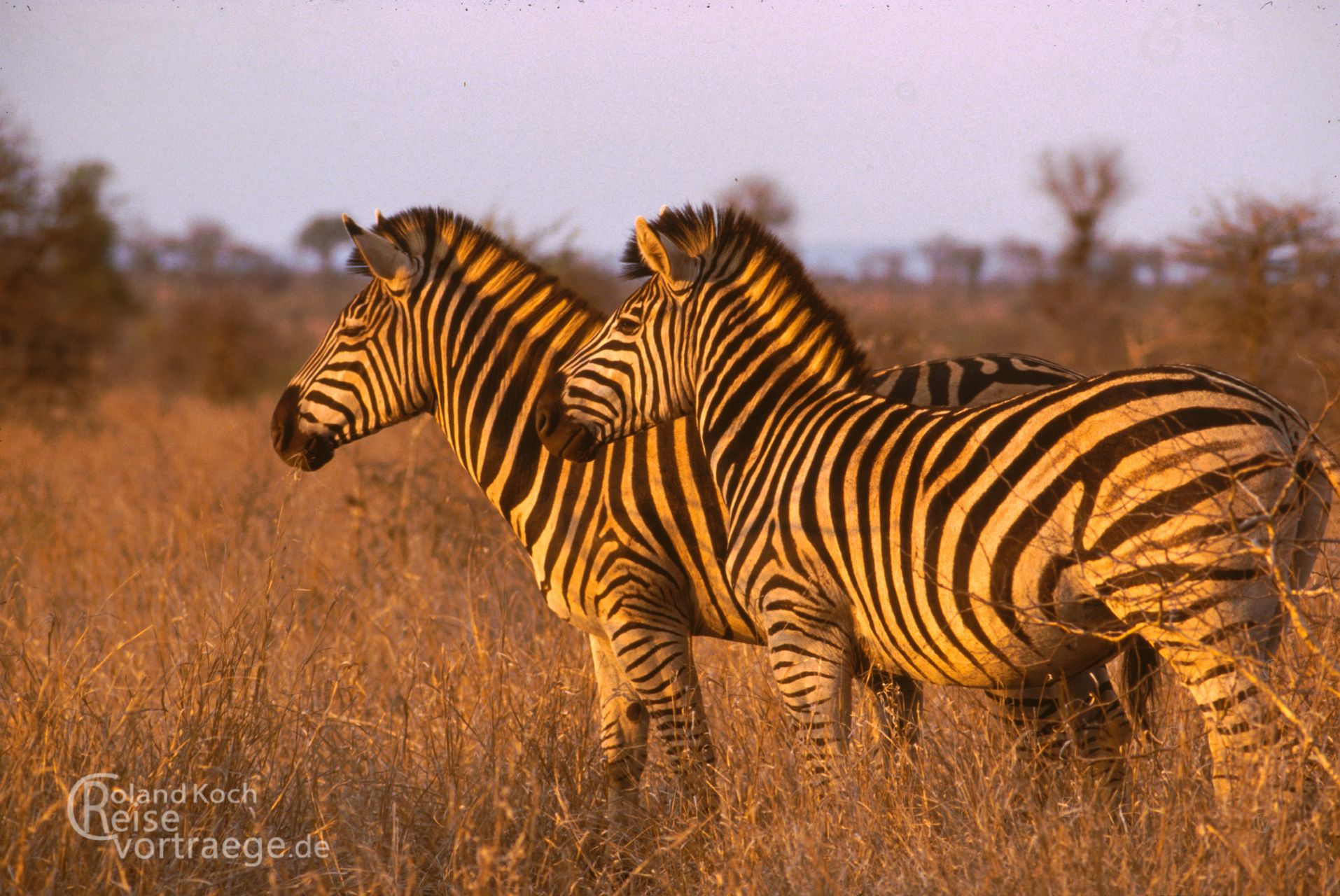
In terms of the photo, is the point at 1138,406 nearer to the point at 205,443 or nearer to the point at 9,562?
the point at 9,562

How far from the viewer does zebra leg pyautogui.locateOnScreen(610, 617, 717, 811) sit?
3.90 metres

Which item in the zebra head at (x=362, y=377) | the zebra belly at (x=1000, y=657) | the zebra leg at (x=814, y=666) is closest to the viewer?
the zebra belly at (x=1000, y=657)

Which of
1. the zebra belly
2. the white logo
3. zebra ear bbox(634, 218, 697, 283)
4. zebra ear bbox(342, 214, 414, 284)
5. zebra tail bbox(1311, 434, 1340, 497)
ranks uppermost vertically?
zebra ear bbox(342, 214, 414, 284)

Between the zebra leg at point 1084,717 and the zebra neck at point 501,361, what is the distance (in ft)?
6.19

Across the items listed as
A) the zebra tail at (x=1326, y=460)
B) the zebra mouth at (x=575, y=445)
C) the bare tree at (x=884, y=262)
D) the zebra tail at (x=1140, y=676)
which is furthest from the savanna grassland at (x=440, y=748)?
the bare tree at (x=884, y=262)

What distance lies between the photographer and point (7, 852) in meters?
2.88

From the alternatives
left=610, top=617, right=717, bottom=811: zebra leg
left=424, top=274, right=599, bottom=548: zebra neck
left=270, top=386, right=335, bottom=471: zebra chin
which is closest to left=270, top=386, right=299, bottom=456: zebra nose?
left=270, top=386, right=335, bottom=471: zebra chin

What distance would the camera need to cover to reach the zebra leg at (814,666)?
137 inches

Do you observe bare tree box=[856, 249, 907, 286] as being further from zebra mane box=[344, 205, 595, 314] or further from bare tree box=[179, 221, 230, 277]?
zebra mane box=[344, 205, 595, 314]

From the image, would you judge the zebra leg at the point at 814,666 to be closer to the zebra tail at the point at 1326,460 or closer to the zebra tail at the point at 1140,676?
the zebra tail at the point at 1140,676

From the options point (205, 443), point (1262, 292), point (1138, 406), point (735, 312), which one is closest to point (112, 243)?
point (205, 443)

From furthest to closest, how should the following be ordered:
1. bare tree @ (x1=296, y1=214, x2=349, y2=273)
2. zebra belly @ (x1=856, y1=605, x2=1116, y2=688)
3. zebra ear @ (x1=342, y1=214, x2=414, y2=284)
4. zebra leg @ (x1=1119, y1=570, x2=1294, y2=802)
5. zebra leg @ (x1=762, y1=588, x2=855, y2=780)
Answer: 1. bare tree @ (x1=296, y1=214, x2=349, y2=273)
2. zebra ear @ (x1=342, y1=214, x2=414, y2=284)
3. zebra leg @ (x1=762, y1=588, x2=855, y2=780)
4. zebra belly @ (x1=856, y1=605, x2=1116, y2=688)
5. zebra leg @ (x1=1119, y1=570, x2=1294, y2=802)

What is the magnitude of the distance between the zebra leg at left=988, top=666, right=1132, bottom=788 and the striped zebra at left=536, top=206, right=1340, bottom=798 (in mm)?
20

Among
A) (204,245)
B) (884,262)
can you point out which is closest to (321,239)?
(204,245)
